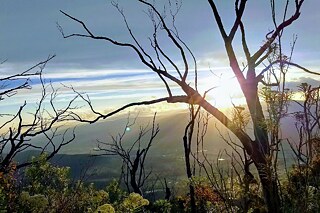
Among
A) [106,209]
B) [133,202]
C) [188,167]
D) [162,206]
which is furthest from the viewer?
[162,206]

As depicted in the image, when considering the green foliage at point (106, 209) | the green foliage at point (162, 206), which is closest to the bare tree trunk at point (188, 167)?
the green foliage at point (162, 206)

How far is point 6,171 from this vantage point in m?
6.45

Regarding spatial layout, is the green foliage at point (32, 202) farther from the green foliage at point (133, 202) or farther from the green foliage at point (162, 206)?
the green foliage at point (162, 206)

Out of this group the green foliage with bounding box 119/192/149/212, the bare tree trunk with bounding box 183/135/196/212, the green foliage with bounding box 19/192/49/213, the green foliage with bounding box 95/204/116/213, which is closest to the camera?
the green foliage with bounding box 95/204/116/213

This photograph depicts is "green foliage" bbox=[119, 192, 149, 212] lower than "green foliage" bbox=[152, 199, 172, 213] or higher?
higher

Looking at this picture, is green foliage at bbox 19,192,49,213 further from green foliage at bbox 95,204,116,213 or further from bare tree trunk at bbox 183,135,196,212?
bare tree trunk at bbox 183,135,196,212

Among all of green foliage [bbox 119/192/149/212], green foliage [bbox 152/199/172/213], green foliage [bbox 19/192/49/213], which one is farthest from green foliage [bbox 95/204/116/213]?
green foliage [bbox 152/199/172/213]

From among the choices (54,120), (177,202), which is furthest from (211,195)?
(177,202)

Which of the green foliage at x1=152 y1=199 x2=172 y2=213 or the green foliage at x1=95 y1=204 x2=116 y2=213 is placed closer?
the green foliage at x1=95 y1=204 x2=116 y2=213

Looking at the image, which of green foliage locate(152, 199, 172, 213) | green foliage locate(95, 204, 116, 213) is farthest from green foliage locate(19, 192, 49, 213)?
green foliage locate(152, 199, 172, 213)

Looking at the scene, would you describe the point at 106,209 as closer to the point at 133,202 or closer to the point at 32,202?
the point at 133,202

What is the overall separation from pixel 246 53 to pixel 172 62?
2178 millimetres

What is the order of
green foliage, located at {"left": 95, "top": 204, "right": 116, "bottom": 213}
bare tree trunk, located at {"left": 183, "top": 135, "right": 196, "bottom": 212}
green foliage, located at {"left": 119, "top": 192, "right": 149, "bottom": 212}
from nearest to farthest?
green foliage, located at {"left": 95, "top": 204, "right": 116, "bottom": 213} < green foliage, located at {"left": 119, "top": 192, "right": 149, "bottom": 212} < bare tree trunk, located at {"left": 183, "top": 135, "right": 196, "bottom": 212}

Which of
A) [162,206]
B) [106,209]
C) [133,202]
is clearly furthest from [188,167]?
[106,209]
